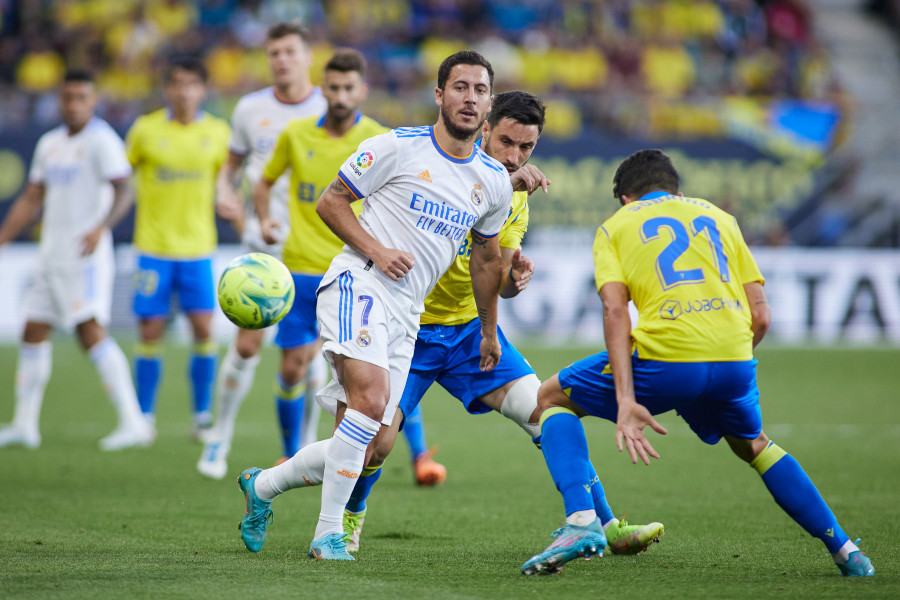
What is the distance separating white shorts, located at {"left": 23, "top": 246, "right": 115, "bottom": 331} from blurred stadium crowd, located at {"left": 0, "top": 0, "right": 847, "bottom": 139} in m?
9.24

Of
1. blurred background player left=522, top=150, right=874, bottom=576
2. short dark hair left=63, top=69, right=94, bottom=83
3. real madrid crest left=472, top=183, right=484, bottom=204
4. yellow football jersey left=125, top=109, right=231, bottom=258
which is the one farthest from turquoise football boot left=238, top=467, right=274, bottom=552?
short dark hair left=63, top=69, right=94, bottom=83

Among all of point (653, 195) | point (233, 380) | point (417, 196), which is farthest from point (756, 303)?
point (233, 380)

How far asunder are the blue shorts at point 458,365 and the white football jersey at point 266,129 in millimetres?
2555

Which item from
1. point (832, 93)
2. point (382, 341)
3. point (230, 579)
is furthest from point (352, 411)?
point (832, 93)

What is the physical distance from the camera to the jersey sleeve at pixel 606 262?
14.7 ft

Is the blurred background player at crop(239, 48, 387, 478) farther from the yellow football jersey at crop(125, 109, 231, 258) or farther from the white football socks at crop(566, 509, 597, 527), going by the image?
the white football socks at crop(566, 509, 597, 527)

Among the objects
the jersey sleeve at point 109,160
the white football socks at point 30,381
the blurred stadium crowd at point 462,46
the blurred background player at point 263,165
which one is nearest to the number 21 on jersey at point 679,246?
the blurred background player at point 263,165

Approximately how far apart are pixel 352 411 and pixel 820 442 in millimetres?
6064

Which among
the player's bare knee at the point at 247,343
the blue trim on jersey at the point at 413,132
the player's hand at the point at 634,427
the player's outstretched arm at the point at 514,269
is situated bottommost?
the player's bare knee at the point at 247,343

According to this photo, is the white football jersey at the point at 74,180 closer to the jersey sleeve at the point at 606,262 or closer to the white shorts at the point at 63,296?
the white shorts at the point at 63,296

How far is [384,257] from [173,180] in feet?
18.0

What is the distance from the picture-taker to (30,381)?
903 centimetres

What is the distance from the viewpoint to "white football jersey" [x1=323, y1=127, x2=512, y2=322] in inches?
192

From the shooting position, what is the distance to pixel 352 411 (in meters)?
4.75
